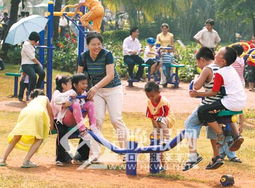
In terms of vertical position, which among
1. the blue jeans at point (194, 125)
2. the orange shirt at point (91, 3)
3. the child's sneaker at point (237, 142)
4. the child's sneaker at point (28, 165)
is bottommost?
the child's sneaker at point (28, 165)

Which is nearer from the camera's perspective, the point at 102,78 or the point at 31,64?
the point at 102,78

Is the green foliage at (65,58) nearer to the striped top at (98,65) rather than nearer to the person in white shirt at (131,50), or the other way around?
the person in white shirt at (131,50)

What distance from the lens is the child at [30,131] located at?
8234 millimetres

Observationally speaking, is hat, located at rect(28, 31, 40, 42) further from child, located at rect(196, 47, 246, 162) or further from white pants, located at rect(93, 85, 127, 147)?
child, located at rect(196, 47, 246, 162)

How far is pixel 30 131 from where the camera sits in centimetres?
820

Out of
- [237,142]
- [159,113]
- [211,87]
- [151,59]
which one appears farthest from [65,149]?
[151,59]

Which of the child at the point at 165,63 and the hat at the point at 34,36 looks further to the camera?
the child at the point at 165,63

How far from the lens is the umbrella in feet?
47.7

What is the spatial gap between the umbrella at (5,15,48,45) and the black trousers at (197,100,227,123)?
7.47m

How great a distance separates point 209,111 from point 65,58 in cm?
1503

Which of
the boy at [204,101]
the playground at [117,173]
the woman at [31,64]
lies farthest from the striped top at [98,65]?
the woman at [31,64]

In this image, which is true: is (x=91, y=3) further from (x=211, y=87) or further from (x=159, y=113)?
(x=211, y=87)

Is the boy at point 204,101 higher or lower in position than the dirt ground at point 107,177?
higher

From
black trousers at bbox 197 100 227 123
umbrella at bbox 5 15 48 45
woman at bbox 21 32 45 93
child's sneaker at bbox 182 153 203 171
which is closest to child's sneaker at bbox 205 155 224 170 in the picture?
child's sneaker at bbox 182 153 203 171
